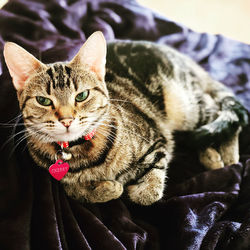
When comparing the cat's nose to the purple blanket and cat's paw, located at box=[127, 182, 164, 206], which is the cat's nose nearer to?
the purple blanket

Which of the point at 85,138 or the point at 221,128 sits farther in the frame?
the point at 221,128

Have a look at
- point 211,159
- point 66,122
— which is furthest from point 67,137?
point 211,159

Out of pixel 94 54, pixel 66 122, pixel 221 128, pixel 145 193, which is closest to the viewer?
pixel 66 122

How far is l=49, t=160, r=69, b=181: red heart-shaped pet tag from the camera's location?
37.6 inches

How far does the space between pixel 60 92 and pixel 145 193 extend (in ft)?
1.66

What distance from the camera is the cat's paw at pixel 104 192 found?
103 cm

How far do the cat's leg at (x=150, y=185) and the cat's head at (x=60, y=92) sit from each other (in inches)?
13.0

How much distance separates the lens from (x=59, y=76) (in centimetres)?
92

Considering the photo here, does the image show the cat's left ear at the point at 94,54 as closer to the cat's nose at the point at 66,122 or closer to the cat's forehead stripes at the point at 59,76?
the cat's forehead stripes at the point at 59,76

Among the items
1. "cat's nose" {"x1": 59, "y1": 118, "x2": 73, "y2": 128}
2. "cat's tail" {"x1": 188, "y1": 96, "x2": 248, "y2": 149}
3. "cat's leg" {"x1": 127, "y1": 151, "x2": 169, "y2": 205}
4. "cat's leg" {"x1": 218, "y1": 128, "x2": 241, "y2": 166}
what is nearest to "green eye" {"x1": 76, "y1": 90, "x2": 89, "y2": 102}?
"cat's nose" {"x1": 59, "y1": 118, "x2": 73, "y2": 128}

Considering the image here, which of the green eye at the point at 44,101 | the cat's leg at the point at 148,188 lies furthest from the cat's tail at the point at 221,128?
the green eye at the point at 44,101

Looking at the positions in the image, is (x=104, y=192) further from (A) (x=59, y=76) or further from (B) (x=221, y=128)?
(B) (x=221, y=128)

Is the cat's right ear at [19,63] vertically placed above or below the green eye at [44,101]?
above

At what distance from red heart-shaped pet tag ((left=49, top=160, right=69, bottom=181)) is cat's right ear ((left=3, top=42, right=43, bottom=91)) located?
0.28 meters
